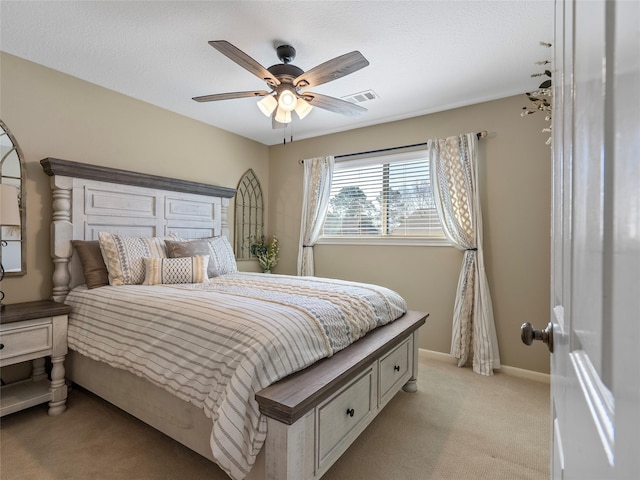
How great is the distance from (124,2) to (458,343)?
3.67 metres

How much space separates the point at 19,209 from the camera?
2451 millimetres

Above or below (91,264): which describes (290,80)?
above

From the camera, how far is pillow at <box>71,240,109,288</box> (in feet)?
8.45

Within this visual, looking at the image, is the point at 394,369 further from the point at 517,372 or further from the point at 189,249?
the point at 189,249

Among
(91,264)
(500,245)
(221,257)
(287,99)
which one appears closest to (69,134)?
(91,264)

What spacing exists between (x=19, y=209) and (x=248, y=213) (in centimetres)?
240

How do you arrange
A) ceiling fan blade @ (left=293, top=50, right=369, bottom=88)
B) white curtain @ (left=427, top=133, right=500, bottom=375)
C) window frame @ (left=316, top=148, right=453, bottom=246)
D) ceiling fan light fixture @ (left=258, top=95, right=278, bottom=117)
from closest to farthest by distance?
ceiling fan blade @ (left=293, top=50, right=369, bottom=88), ceiling fan light fixture @ (left=258, top=95, right=278, bottom=117), white curtain @ (left=427, top=133, right=500, bottom=375), window frame @ (left=316, top=148, right=453, bottom=246)

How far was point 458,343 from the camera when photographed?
10.2 ft

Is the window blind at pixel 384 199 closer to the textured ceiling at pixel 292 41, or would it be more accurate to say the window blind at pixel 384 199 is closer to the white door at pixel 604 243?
the textured ceiling at pixel 292 41

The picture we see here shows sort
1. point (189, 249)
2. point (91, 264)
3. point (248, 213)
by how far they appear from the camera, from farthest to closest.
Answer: point (248, 213), point (189, 249), point (91, 264)

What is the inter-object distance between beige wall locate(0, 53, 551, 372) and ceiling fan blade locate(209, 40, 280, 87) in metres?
1.81

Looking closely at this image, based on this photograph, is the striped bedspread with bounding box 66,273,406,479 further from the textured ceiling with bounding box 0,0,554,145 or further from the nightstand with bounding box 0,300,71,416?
the textured ceiling with bounding box 0,0,554,145

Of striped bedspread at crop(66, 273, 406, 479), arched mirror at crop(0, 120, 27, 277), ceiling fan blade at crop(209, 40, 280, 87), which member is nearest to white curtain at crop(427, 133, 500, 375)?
striped bedspread at crop(66, 273, 406, 479)

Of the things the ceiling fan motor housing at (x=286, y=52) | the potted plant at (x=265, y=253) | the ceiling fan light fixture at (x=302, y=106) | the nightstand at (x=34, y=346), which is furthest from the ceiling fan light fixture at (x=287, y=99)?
the potted plant at (x=265, y=253)
